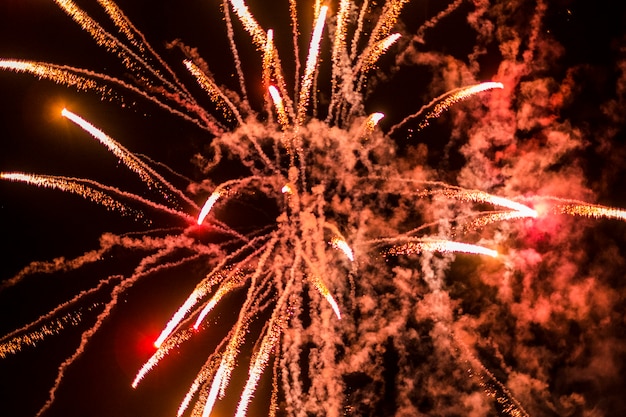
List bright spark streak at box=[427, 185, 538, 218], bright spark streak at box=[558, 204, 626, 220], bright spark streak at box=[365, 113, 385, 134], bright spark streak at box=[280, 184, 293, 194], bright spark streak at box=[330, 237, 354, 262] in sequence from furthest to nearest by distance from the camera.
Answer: bright spark streak at box=[558, 204, 626, 220] → bright spark streak at box=[427, 185, 538, 218] → bright spark streak at box=[365, 113, 385, 134] → bright spark streak at box=[280, 184, 293, 194] → bright spark streak at box=[330, 237, 354, 262]

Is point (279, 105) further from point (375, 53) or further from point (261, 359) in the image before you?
point (261, 359)

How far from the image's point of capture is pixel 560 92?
6.84 meters

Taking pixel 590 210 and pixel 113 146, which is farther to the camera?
pixel 590 210

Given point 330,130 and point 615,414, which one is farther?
point 615,414

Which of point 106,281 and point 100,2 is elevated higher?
point 100,2

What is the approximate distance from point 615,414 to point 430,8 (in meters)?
5.96

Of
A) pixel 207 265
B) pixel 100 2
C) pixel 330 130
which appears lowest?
pixel 207 265

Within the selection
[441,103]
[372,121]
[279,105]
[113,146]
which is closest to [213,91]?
[279,105]

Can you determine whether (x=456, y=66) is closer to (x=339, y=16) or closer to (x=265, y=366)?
(x=339, y=16)

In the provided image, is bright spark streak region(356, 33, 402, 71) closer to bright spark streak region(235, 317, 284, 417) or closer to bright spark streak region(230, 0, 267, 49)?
bright spark streak region(230, 0, 267, 49)

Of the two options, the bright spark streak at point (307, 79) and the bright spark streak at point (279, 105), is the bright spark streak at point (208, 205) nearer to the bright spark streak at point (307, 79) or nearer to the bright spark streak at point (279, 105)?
the bright spark streak at point (279, 105)

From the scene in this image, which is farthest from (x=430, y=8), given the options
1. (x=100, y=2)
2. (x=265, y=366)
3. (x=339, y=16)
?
(x=265, y=366)

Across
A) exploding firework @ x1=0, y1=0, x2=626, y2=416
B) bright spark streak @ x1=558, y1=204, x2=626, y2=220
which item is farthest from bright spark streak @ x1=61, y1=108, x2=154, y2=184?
bright spark streak @ x1=558, y1=204, x2=626, y2=220

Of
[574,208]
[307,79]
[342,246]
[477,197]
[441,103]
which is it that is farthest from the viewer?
[574,208]
